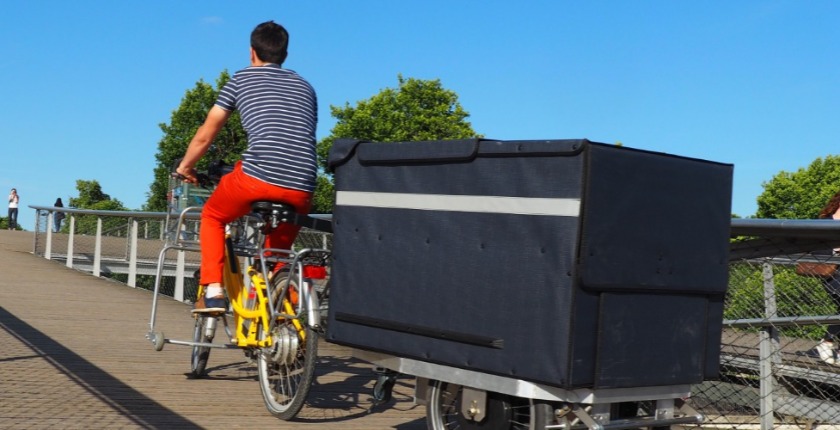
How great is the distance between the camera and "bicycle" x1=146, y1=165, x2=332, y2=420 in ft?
17.6

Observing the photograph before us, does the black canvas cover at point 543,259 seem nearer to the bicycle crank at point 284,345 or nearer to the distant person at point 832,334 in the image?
the bicycle crank at point 284,345

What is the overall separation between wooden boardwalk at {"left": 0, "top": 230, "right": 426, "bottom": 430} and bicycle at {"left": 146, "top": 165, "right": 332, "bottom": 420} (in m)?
0.21

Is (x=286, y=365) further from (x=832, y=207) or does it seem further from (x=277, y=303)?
(x=832, y=207)

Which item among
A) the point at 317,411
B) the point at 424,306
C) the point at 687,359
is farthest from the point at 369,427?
the point at 687,359

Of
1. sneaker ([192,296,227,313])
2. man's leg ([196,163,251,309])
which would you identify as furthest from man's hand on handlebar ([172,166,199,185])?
sneaker ([192,296,227,313])

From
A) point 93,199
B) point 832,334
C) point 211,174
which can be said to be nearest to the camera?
point 211,174

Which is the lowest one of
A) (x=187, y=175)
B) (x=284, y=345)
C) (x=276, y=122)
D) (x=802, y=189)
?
(x=284, y=345)

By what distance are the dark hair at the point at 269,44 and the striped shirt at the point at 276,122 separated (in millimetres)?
71

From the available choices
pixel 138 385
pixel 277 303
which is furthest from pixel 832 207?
pixel 138 385

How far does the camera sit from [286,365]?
5.62 metres

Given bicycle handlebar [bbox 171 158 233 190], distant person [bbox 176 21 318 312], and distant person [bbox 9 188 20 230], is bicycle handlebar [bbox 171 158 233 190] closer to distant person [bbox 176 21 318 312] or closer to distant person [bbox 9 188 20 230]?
distant person [bbox 176 21 318 312]

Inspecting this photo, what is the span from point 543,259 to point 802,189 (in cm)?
6131

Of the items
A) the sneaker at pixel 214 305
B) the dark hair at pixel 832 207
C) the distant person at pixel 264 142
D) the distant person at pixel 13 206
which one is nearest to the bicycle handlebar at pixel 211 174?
the distant person at pixel 264 142

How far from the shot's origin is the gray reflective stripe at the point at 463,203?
379 cm
